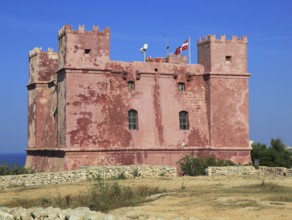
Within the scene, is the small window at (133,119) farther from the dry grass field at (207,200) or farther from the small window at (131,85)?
the dry grass field at (207,200)

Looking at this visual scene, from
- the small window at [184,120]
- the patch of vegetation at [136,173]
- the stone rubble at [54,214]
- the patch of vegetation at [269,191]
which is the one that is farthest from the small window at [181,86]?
the stone rubble at [54,214]

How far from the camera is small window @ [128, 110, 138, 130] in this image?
38.2 m

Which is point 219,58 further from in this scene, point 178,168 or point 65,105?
point 65,105

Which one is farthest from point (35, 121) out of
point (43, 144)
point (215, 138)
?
point (215, 138)

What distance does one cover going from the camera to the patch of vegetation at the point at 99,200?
1947 centimetres

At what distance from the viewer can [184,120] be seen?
39.9 meters

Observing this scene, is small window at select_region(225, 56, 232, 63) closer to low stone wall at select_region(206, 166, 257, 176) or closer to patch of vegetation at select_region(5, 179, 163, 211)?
low stone wall at select_region(206, 166, 257, 176)

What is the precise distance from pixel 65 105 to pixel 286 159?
18548 millimetres

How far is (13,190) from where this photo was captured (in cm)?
2603

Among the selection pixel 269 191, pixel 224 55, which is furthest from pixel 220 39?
pixel 269 191

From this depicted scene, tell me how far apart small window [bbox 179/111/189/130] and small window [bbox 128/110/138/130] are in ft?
11.1

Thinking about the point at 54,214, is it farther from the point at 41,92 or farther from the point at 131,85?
the point at 41,92

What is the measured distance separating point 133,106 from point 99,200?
1868 cm

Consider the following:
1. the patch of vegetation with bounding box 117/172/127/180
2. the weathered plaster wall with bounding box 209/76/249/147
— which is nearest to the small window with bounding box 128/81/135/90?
the weathered plaster wall with bounding box 209/76/249/147
